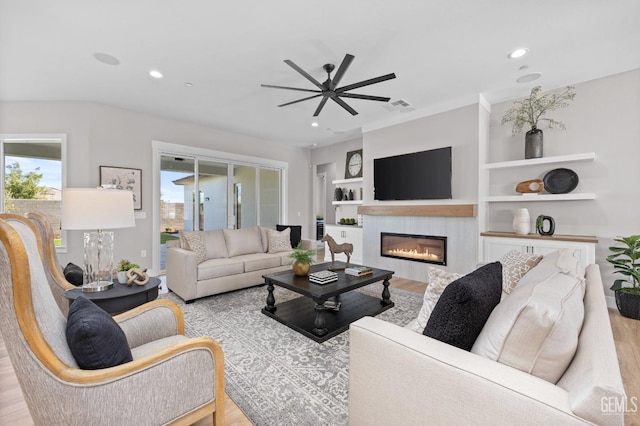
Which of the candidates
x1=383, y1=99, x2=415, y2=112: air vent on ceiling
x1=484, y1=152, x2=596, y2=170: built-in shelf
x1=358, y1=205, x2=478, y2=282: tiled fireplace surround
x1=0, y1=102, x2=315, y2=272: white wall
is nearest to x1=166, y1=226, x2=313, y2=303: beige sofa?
x1=0, y1=102, x2=315, y2=272: white wall

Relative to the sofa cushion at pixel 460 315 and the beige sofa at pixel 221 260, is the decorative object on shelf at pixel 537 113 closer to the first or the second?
the sofa cushion at pixel 460 315

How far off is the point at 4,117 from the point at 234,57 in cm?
391

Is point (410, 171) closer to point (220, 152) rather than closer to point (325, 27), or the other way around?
point (325, 27)

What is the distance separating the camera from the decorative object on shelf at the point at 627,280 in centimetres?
288

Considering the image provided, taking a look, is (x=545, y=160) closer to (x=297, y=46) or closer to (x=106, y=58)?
(x=297, y=46)

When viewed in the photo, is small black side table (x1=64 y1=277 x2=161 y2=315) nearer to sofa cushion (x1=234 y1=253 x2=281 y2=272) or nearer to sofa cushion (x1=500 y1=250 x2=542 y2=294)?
sofa cushion (x1=234 y1=253 x2=281 y2=272)

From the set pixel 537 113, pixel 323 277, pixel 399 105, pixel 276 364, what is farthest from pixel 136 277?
pixel 537 113

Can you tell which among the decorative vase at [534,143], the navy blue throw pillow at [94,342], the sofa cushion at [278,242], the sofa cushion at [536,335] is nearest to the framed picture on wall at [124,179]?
the sofa cushion at [278,242]

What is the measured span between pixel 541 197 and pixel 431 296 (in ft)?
10.5

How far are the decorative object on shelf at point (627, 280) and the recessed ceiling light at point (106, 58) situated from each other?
582cm

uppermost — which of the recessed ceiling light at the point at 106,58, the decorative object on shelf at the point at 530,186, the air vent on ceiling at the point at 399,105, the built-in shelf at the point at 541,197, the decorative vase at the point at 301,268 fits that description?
the recessed ceiling light at the point at 106,58

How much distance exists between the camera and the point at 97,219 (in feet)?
6.33

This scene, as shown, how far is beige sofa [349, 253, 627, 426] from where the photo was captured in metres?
0.66

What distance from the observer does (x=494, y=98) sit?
3.96 m
